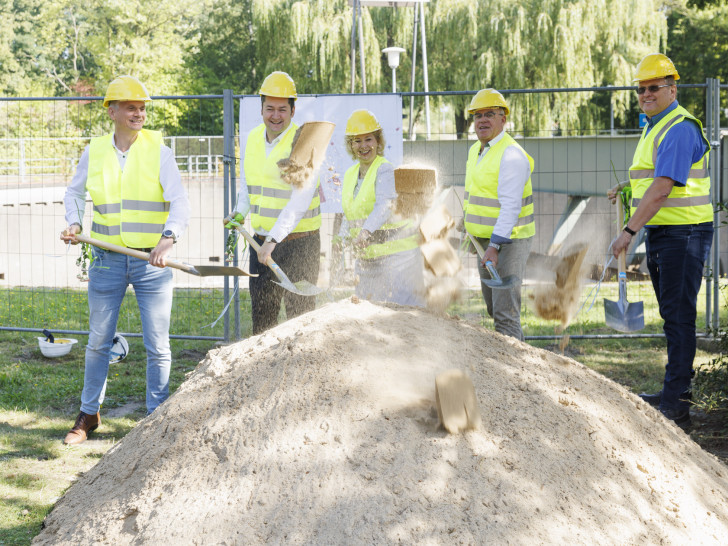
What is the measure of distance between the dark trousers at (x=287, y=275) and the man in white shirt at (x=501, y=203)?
1117 millimetres

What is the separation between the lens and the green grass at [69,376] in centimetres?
402

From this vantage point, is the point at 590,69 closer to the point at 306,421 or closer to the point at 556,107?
the point at 556,107

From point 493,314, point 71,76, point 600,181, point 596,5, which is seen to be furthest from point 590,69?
point 71,76

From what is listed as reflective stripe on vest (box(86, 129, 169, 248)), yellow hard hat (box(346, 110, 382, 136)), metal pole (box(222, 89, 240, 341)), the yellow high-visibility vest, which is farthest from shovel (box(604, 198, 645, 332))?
metal pole (box(222, 89, 240, 341))

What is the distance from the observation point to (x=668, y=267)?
4719 millimetres

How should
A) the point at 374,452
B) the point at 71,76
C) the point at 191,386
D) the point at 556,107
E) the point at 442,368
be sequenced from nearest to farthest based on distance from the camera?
the point at 374,452 → the point at 442,368 → the point at 191,386 → the point at 556,107 → the point at 71,76

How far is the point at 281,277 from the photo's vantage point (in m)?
4.57

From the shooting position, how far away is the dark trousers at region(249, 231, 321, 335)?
4875 millimetres

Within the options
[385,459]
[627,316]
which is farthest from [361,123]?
[385,459]

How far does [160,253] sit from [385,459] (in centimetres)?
211

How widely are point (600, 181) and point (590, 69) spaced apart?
982cm

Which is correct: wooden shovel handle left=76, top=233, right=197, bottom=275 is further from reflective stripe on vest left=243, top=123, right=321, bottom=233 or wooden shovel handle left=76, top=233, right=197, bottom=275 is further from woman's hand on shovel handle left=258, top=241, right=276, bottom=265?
reflective stripe on vest left=243, top=123, right=321, bottom=233

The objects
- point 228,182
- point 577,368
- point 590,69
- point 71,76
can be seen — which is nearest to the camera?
point 577,368

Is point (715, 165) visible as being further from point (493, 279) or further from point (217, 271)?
point (217, 271)
